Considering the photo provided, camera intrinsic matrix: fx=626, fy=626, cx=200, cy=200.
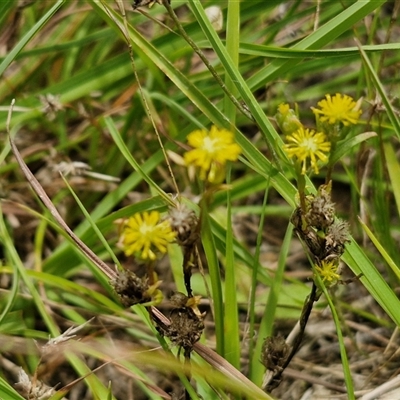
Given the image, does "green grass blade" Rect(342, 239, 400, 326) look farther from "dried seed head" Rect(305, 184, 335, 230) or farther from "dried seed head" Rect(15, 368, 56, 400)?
"dried seed head" Rect(15, 368, 56, 400)

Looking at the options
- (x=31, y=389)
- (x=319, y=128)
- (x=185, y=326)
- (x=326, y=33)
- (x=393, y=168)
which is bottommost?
(x=31, y=389)

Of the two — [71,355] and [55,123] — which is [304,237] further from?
[55,123]

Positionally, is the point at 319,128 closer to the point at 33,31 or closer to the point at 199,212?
the point at 199,212

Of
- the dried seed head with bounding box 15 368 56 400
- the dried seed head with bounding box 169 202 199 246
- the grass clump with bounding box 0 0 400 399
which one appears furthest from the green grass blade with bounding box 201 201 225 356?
the dried seed head with bounding box 15 368 56 400

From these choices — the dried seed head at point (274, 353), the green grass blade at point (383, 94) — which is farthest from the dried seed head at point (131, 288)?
the green grass blade at point (383, 94)

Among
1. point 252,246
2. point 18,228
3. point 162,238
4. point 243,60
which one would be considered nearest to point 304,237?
point 162,238

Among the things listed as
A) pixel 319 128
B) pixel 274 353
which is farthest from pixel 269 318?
pixel 319 128

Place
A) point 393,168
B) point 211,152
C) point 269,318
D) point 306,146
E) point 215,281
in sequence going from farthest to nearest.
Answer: point 393,168 < point 269,318 < point 215,281 < point 306,146 < point 211,152
